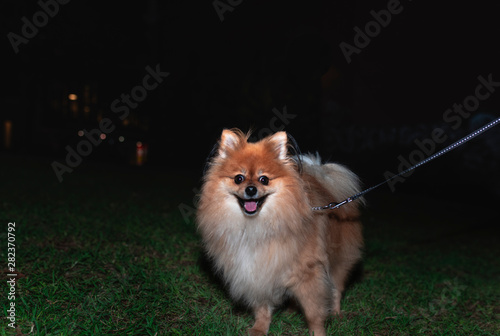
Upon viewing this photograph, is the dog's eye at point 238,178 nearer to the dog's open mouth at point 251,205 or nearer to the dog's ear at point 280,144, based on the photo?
the dog's open mouth at point 251,205

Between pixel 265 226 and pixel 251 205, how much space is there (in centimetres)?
18

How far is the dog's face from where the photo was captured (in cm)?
271

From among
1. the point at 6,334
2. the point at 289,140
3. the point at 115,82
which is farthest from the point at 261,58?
the point at 6,334

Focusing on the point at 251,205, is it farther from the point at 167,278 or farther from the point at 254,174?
the point at 167,278

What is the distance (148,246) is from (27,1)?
15030 mm

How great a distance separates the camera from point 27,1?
51.8 ft

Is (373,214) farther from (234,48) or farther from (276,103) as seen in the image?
(234,48)

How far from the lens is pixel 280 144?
2916 mm

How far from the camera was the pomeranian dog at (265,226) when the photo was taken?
2.78 m
